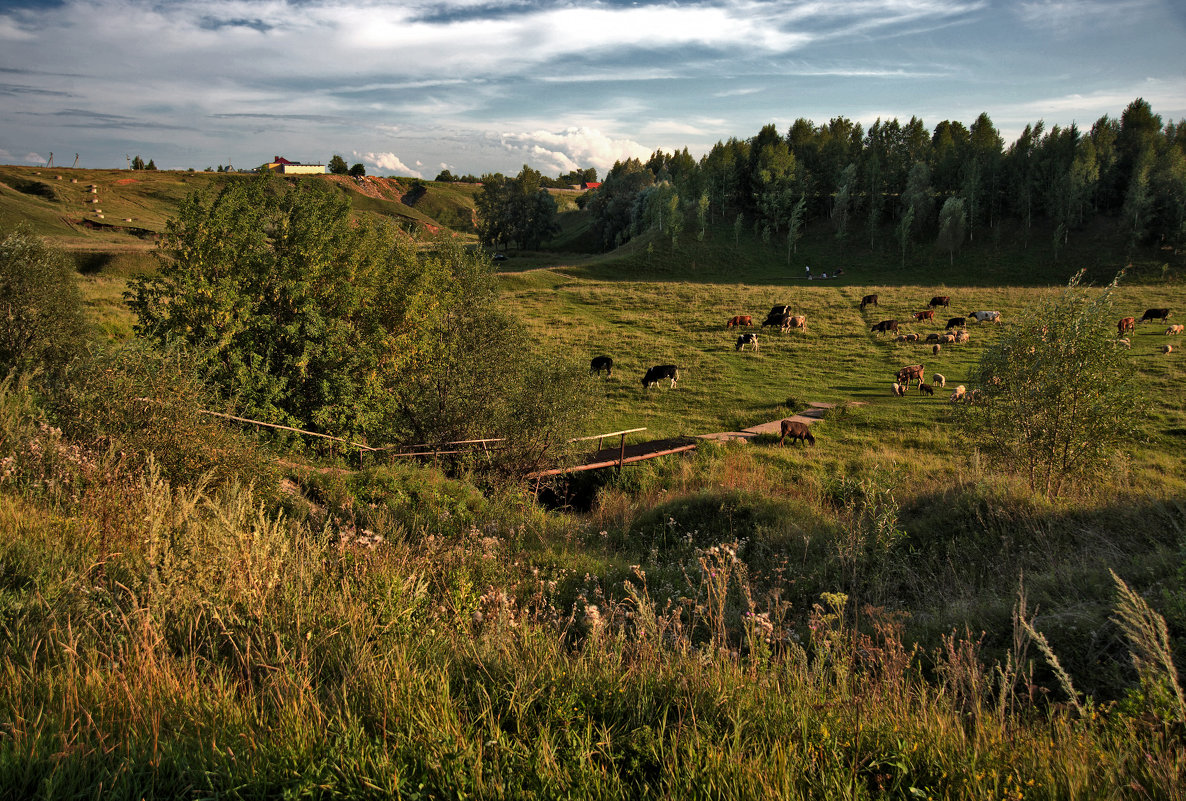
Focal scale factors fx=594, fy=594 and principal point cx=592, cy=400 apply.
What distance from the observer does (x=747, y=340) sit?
35.9 meters

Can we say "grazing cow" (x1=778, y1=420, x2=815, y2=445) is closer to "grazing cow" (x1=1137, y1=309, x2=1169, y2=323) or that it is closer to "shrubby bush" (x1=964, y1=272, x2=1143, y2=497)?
"shrubby bush" (x1=964, y1=272, x2=1143, y2=497)

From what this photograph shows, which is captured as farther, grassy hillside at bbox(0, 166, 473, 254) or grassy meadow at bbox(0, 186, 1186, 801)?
grassy hillside at bbox(0, 166, 473, 254)

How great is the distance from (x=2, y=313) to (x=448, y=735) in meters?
23.6

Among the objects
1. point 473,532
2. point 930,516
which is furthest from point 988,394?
point 473,532

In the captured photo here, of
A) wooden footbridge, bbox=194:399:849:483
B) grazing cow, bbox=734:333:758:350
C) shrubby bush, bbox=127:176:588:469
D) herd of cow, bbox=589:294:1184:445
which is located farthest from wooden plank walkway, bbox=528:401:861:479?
grazing cow, bbox=734:333:758:350

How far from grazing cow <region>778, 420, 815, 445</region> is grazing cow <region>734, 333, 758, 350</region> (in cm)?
1415

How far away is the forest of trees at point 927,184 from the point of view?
72438 millimetres

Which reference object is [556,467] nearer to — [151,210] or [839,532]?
[839,532]

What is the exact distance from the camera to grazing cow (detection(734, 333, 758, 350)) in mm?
35156

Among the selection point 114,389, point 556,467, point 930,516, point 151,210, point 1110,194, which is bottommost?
point 556,467

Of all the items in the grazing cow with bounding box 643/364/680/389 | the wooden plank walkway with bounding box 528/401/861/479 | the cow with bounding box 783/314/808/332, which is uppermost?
the cow with bounding box 783/314/808/332

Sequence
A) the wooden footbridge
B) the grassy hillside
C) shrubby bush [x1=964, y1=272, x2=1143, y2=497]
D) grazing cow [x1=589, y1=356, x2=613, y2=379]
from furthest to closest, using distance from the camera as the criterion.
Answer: the grassy hillside
grazing cow [x1=589, y1=356, x2=613, y2=379]
the wooden footbridge
shrubby bush [x1=964, y1=272, x2=1143, y2=497]

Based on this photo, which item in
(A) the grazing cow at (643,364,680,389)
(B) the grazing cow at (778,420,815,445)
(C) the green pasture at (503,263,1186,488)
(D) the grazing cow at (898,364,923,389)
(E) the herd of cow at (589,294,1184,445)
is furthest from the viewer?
(A) the grazing cow at (643,364,680,389)

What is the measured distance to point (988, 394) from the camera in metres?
13.7
